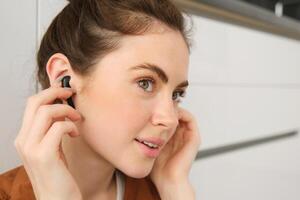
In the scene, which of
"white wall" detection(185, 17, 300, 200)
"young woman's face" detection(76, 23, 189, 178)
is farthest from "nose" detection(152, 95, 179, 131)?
"white wall" detection(185, 17, 300, 200)

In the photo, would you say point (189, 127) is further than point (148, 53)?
Yes

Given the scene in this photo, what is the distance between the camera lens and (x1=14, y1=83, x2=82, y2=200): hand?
56 centimetres

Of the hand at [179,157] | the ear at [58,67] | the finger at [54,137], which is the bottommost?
the hand at [179,157]

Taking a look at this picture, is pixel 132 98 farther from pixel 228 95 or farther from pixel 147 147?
pixel 228 95

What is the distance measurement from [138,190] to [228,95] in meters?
0.51

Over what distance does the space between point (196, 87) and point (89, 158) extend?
1.46 feet

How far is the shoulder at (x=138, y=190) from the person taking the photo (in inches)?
31.0

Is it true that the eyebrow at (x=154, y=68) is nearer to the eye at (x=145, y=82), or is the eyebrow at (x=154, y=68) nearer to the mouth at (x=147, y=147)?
the eye at (x=145, y=82)

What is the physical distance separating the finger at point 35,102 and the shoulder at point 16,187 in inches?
5.0

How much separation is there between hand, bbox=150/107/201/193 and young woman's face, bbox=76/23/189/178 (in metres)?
0.17

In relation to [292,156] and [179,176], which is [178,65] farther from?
[292,156]

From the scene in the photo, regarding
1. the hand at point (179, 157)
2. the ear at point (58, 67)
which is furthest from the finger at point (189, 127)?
the ear at point (58, 67)

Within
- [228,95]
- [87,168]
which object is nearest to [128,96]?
[87,168]

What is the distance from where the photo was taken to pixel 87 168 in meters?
0.74
